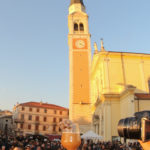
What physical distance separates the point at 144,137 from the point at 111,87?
25133mm

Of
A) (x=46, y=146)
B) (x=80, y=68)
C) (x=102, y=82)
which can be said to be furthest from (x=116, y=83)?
(x=46, y=146)

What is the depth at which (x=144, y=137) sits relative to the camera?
212 centimetres

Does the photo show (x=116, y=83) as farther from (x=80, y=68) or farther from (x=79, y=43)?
(x=79, y=43)

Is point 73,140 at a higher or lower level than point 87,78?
lower

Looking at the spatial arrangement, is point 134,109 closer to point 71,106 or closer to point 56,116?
point 71,106

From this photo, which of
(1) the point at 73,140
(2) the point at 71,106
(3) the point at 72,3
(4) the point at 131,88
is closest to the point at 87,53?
(2) the point at 71,106

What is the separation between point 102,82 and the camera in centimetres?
2847

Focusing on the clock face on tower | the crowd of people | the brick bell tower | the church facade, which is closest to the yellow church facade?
the church facade

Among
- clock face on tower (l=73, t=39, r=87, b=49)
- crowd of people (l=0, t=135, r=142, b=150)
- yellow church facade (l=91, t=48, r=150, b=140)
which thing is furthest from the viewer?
clock face on tower (l=73, t=39, r=87, b=49)

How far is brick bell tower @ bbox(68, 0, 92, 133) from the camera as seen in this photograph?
3553 cm

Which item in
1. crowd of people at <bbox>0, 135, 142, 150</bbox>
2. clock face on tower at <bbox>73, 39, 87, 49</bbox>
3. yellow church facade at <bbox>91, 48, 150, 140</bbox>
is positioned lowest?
crowd of people at <bbox>0, 135, 142, 150</bbox>

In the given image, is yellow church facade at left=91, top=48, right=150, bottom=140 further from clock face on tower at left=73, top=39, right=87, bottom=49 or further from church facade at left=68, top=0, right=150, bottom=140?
clock face on tower at left=73, top=39, right=87, bottom=49

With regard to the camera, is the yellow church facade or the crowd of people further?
the yellow church facade

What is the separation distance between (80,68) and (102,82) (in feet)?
31.8
